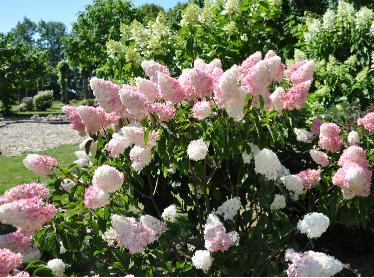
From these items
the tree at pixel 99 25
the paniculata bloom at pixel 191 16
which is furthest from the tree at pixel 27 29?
the paniculata bloom at pixel 191 16

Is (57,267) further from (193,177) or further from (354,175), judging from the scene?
(354,175)

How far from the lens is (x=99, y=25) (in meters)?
15.5

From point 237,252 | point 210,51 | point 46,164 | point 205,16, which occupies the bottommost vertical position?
point 237,252

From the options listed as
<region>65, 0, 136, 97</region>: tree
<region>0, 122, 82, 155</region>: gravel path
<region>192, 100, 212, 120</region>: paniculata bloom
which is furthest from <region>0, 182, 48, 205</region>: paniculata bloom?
<region>0, 122, 82, 155</region>: gravel path

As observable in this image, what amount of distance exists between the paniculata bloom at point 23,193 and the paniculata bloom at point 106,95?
1.87 ft

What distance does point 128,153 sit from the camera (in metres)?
2.82

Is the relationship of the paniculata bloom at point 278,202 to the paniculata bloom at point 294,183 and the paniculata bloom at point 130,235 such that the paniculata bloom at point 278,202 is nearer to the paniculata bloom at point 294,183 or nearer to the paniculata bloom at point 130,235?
the paniculata bloom at point 294,183

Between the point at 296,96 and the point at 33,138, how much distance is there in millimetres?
14109

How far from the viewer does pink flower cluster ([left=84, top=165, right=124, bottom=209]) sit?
7.40 ft

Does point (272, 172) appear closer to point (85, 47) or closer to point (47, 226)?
point (47, 226)

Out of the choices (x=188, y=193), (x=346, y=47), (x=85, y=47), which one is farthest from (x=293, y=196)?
(x=85, y=47)

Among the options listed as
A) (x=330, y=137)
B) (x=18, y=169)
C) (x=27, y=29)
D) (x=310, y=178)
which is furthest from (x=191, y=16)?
(x=27, y=29)

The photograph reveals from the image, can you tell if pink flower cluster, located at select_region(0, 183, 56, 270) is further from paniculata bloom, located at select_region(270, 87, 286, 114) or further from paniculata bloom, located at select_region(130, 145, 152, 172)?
paniculata bloom, located at select_region(270, 87, 286, 114)

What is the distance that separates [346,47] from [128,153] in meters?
3.43
